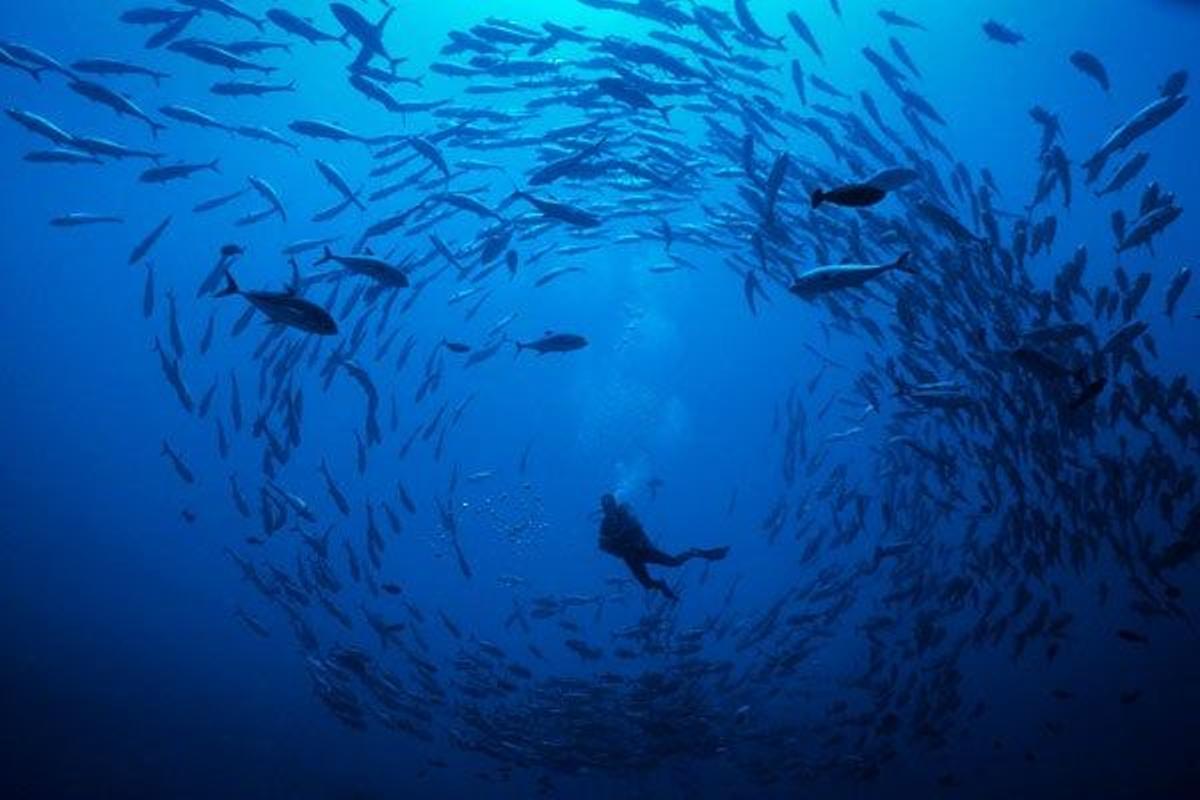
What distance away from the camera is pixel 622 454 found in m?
53.2

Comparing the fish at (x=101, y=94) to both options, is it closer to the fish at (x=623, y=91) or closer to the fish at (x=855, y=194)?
the fish at (x=623, y=91)

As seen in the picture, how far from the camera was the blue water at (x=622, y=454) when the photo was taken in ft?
44.0

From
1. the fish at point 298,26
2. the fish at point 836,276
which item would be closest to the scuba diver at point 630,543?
the fish at point 836,276

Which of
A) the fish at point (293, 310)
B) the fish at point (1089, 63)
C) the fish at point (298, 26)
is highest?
the fish at point (298, 26)

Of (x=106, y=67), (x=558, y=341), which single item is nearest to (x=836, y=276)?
(x=558, y=341)

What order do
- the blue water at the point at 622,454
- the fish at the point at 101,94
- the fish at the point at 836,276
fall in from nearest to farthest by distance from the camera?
the fish at the point at 836,276 → the fish at the point at 101,94 → the blue water at the point at 622,454

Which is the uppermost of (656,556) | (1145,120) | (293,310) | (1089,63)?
(1089,63)

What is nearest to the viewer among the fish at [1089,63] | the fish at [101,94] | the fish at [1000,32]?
the fish at [101,94]

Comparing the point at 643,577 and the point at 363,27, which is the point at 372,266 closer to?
the point at 363,27

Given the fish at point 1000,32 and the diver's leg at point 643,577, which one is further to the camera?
the fish at point 1000,32

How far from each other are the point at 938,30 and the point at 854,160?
10.8 metres

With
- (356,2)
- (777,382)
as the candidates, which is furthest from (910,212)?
(777,382)

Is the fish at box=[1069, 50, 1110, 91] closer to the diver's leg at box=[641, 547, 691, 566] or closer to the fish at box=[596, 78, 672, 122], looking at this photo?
the fish at box=[596, 78, 672, 122]

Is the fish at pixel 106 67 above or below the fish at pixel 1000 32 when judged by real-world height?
below
